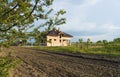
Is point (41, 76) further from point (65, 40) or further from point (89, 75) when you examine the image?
point (65, 40)

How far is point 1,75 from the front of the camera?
3883 mm

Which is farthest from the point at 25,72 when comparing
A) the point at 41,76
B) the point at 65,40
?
the point at 65,40

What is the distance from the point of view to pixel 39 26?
4129 millimetres

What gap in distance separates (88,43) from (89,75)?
34201mm

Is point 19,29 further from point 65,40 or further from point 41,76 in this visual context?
point 65,40

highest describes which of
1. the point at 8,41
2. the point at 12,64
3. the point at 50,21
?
the point at 50,21

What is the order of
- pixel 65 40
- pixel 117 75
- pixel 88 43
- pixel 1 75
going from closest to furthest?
pixel 1 75 < pixel 117 75 < pixel 88 43 < pixel 65 40

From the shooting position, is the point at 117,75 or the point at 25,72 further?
the point at 25,72

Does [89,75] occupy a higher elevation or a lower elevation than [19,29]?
lower

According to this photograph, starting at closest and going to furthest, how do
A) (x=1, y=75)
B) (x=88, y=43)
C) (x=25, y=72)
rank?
1. (x=1, y=75)
2. (x=25, y=72)
3. (x=88, y=43)

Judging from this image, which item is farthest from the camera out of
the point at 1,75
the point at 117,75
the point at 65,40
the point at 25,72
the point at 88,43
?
the point at 65,40

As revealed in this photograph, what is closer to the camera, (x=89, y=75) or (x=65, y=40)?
(x=89, y=75)

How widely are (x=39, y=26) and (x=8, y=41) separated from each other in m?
0.44

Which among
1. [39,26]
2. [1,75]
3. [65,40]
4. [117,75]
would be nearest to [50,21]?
[39,26]
